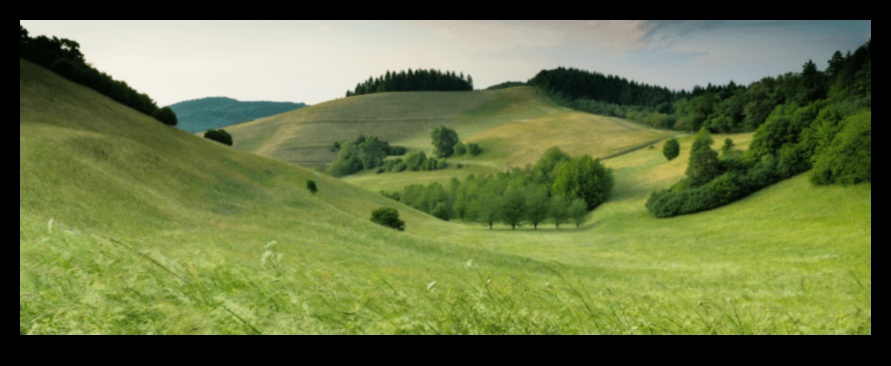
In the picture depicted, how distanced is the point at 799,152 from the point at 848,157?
1133 cm

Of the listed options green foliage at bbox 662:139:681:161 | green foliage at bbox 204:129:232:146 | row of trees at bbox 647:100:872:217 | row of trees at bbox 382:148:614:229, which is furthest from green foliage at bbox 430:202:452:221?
green foliage at bbox 662:139:681:161

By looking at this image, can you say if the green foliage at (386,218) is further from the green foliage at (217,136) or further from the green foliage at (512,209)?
the green foliage at (217,136)

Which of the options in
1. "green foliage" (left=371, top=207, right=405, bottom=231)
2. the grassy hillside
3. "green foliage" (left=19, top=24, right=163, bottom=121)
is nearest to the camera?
the grassy hillside

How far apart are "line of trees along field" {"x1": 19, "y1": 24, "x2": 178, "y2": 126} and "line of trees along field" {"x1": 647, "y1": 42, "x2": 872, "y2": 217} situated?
70.9 metres

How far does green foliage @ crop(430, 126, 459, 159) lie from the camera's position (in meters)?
151

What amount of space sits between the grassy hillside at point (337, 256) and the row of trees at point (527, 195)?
12.1ft

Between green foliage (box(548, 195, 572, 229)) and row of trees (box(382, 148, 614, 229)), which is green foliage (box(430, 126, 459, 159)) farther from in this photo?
green foliage (box(548, 195, 572, 229))

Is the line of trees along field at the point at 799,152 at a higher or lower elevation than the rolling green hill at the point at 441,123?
lower

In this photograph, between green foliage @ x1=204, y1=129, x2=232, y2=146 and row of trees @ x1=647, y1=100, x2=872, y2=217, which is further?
green foliage @ x1=204, y1=129, x2=232, y2=146

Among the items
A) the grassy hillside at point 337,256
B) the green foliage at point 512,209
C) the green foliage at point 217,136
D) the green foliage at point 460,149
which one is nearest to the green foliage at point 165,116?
the grassy hillside at point 337,256

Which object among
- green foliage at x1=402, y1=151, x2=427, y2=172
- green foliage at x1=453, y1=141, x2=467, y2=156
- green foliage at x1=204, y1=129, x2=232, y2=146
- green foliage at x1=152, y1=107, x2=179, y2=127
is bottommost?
green foliage at x1=402, y1=151, x2=427, y2=172

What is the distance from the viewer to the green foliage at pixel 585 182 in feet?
308
